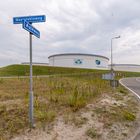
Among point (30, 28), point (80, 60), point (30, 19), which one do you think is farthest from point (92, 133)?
point (80, 60)

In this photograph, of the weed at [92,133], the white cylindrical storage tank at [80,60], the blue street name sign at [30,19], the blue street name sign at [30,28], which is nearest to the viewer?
the blue street name sign at [30,28]

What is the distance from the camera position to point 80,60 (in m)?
82.9

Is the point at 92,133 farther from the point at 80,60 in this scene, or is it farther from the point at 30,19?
the point at 80,60

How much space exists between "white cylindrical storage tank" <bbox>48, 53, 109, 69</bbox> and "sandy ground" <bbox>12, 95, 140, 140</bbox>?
74406 millimetres

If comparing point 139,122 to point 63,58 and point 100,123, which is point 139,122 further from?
point 63,58

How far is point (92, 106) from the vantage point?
30.5 feet

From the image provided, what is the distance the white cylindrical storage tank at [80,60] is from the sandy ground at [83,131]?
244 ft

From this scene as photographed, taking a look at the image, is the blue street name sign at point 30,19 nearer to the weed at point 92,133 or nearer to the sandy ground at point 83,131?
the sandy ground at point 83,131

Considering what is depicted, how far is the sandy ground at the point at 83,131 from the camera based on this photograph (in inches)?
244

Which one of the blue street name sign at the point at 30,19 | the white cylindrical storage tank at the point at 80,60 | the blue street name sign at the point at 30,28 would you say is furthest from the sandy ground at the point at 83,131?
the white cylindrical storage tank at the point at 80,60

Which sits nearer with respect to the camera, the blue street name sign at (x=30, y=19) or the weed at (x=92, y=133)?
the blue street name sign at (x=30, y=19)

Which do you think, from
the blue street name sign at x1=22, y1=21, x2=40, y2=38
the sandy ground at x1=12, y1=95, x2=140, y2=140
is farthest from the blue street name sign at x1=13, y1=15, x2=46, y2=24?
the sandy ground at x1=12, y1=95, x2=140, y2=140

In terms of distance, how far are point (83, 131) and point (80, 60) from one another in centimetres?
7653

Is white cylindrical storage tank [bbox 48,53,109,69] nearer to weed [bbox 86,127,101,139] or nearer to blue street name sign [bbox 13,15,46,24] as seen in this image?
weed [bbox 86,127,101,139]
